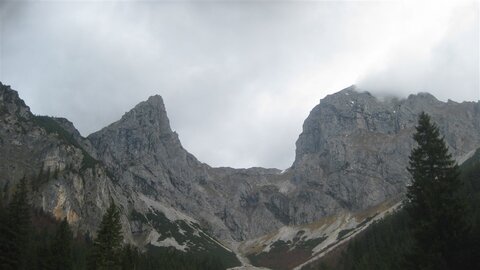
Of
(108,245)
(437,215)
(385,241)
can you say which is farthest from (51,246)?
(385,241)

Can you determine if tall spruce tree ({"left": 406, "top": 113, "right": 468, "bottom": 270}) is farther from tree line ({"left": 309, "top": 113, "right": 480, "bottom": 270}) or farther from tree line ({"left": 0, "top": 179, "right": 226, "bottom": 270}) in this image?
tree line ({"left": 0, "top": 179, "right": 226, "bottom": 270})

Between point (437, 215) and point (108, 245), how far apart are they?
3950 centimetres

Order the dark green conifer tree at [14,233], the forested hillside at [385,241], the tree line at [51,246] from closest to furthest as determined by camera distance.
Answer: the tree line at [51,246] → the dark green conifer tree at [14,233] → the forested hillside at [385,241]

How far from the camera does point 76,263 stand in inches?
4186

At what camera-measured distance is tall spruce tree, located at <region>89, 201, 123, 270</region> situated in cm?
5506

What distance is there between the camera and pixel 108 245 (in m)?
55.9

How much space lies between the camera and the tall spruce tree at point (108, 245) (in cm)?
5506

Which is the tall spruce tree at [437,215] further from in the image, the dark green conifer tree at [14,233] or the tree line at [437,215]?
the dark green conifer tree at [14,233]

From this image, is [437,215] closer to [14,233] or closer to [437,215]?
[437,215]

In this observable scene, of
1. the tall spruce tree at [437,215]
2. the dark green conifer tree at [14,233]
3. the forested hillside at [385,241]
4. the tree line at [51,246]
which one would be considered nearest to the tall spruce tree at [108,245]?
the tree line at [51,246]

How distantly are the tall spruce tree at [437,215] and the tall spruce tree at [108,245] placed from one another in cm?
3648

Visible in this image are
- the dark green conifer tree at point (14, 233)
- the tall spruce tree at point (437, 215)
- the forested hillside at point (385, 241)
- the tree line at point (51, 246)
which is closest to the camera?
the tall spruce tree at point (437, 215)

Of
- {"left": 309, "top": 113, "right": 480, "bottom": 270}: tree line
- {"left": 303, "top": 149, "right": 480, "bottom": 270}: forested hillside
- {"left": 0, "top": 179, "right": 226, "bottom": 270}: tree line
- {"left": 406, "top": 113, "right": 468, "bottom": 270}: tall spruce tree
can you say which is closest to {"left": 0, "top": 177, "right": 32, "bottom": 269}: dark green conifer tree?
{"left": 0, "top": 179, "right": 226, "bottom": 270}: tree line

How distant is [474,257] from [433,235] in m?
3.61
